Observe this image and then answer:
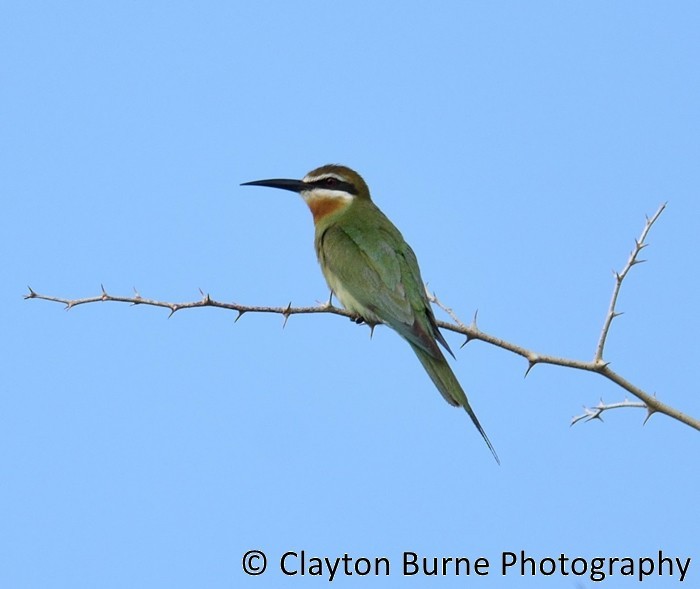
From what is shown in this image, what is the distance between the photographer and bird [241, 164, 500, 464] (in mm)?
4504

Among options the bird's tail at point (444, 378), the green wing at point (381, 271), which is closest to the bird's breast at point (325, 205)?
the green wing at point (381, 271)

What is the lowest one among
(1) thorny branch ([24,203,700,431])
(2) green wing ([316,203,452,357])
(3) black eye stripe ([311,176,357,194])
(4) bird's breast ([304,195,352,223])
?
(1) thorny branch ([24,203,700,431])

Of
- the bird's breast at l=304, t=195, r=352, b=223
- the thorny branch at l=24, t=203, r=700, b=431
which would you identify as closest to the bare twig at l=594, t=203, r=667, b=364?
the thorny branch at l=24, t=203, r=700, b=431

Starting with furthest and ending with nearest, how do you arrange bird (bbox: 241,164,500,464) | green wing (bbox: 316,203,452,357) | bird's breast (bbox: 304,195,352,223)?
bird's breast (bbox: 304,195,352,223), green wing (bbox: 316,203,452,357), bird (bbox: 241,164,500,464)

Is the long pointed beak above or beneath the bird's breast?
above

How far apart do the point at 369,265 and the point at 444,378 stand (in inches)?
38.4

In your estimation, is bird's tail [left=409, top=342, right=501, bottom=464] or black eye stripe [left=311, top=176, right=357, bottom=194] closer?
bird's tail [left=409, top=342, right=501, bottom=464]

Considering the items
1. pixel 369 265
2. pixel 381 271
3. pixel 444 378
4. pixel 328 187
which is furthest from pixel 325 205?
pixel 444 378

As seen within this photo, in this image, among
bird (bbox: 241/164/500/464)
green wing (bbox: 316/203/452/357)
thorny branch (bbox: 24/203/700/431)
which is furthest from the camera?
green wing (bbox: 316/203/452/357)

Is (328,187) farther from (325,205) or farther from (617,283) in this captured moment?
(617,283)

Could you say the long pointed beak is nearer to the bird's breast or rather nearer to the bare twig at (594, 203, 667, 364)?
the bird's breast

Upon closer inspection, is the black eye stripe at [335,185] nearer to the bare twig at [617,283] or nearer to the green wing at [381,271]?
the green wing at [381,271]

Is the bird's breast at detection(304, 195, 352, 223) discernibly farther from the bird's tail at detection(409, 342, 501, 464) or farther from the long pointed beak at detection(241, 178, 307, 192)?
the bird's tail at detection(409, 342, 501, 464)

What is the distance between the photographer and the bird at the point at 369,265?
14.8ft
